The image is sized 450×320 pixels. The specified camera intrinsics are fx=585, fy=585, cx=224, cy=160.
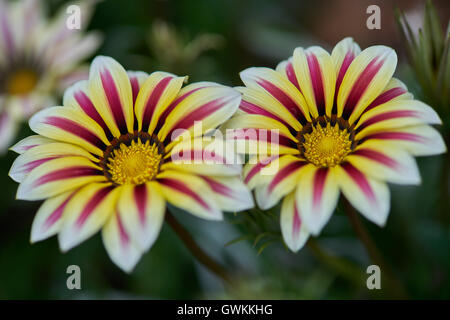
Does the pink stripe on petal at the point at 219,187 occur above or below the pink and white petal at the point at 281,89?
below

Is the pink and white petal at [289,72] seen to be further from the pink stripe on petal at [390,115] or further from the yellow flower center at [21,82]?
the yellow flower center at [21,82]

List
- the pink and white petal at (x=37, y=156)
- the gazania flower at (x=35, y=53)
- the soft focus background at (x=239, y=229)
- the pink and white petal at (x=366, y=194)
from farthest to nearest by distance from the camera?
the gazania flower at (x=35, y=53) → the soft focus background at (x=239, y=229) → the pink and white petal at (x=37, y=156) → the pink and white petal at (x=366, y=194)

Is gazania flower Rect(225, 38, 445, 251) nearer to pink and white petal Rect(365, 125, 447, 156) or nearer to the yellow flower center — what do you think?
pink and white petal Rect(365, 125, 447, 156)

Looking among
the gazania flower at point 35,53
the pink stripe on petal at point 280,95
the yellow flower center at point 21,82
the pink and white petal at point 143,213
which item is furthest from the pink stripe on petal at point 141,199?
the yellow flower center at point 21,82

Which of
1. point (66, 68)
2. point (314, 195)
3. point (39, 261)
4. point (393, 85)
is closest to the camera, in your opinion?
point (314, 195)
